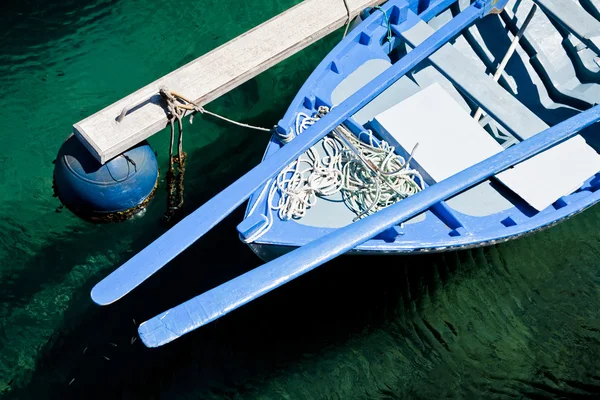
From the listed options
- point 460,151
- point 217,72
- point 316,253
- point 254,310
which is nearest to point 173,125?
point 217,72

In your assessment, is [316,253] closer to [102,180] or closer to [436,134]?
[436,134]

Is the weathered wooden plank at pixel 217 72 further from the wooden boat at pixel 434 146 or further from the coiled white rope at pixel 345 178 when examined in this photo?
the coiled white rope at pixel 345 178

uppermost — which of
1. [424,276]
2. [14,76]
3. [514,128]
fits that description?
[14,76]

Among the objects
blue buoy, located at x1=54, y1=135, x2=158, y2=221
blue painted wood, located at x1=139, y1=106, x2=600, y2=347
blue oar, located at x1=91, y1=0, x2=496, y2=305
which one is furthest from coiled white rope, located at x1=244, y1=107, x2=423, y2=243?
blue buoy, located at x1=54, y1=135, x2=158, y2=221

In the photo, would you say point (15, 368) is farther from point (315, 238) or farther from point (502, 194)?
point (502, 194)

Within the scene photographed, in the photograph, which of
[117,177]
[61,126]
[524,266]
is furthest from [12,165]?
[524,266]
